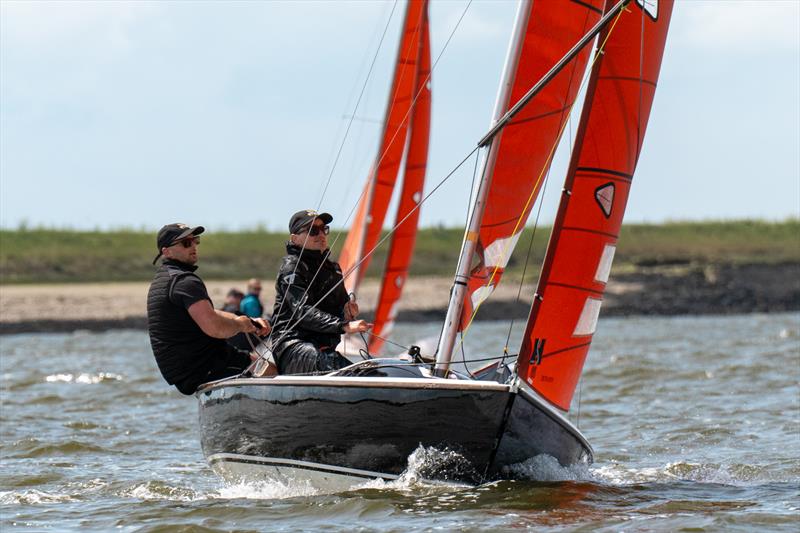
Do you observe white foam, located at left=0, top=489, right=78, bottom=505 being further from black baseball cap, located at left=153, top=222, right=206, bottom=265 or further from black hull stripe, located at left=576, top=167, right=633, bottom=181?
black hull stripe, located at left=576, top=167, right=633, bottom=181

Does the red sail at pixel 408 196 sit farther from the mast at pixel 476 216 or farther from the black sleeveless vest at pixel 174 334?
the black sleeveless vest at pixel 174 334

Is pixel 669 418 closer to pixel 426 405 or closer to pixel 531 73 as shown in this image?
pixel 531 73

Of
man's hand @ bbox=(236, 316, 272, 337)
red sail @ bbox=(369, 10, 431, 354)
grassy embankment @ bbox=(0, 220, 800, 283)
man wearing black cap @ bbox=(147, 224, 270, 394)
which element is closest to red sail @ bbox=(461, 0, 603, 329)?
man's hand @ bbox=(236, 316, 272, 337)

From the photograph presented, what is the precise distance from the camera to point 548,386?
1007cm

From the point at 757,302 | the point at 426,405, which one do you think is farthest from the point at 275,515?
the point at 757,302

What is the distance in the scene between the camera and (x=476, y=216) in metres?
10.0

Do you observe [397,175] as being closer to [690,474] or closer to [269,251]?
[690,474]

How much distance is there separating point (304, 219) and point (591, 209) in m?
2.18

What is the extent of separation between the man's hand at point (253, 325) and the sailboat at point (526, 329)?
39 centimetres

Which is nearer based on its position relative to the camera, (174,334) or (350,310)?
(174,334)

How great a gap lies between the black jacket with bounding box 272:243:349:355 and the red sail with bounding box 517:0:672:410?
4.78ft

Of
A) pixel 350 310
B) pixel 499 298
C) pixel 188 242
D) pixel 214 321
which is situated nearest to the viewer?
pixel 214 321

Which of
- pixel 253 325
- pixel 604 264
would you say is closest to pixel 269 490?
pixel 253 325

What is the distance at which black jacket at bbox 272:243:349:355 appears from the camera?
9.67 metres
